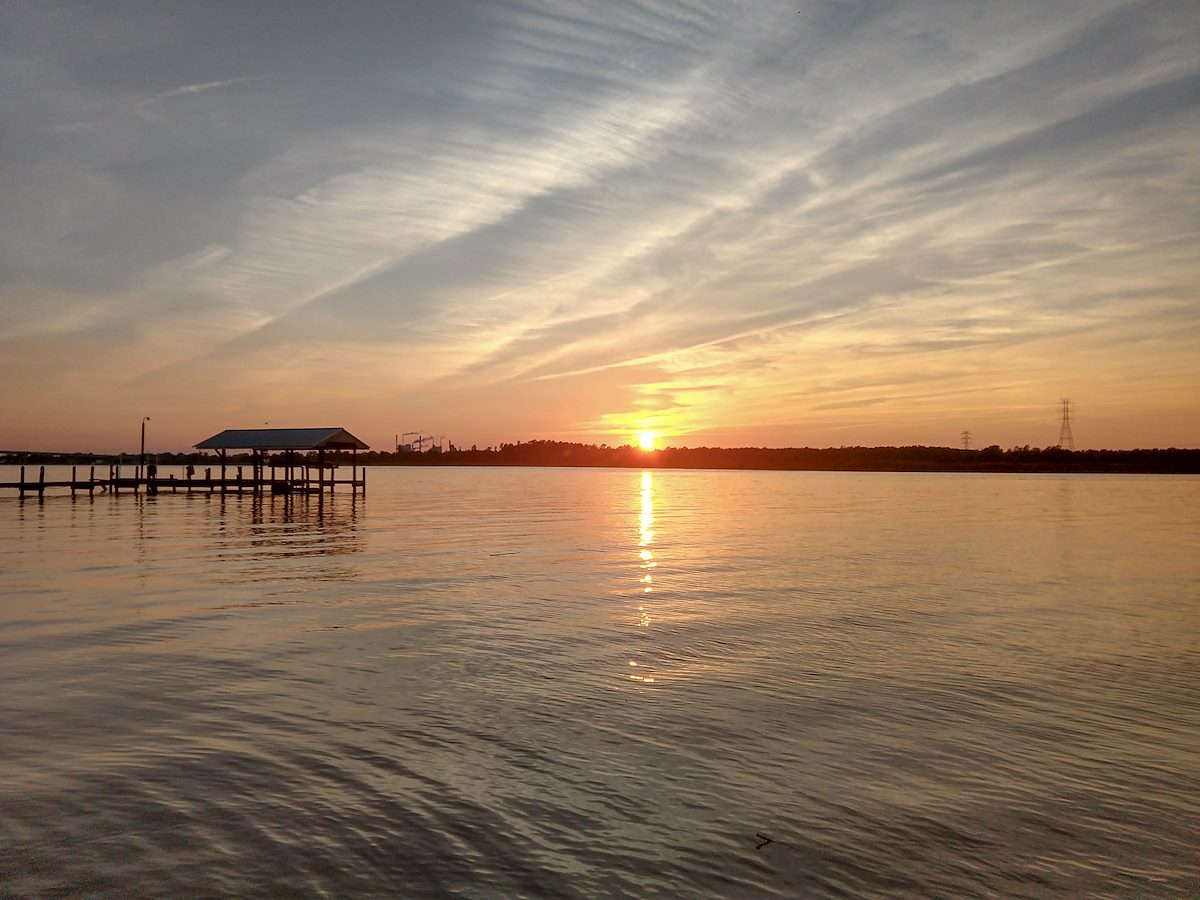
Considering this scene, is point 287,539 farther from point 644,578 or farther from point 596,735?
point 596,735

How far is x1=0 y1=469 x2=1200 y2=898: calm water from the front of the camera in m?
6.00

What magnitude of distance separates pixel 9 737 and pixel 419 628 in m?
7.07

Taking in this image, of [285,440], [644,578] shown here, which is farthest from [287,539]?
[285,440]

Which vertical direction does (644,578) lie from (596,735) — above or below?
below

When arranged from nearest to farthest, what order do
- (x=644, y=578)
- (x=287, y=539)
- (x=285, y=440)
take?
(x=644, y=578) < (x=287, y=539) < (x=285, y=440)

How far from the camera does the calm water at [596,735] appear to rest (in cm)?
600

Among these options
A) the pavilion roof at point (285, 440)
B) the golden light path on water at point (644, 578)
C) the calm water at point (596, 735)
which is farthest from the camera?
the pavilion roof at point (285, 440)

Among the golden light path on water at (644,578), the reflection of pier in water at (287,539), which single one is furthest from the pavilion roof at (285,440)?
the golden light path on water at (644,578)

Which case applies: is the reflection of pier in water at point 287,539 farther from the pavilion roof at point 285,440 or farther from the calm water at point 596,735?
the pavilion roof at point 285,440

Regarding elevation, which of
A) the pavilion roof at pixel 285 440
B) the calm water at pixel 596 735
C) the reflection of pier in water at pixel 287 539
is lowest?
the reflection of pier in water at pixel 287 539

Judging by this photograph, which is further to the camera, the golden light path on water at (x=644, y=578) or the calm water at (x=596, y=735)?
the golden light path on water at (x=644, y=578)

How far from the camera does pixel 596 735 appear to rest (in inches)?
353

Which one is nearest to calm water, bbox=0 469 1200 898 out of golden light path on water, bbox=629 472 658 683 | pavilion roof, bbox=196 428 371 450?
golden light path on water, bbox=629 472 658 683

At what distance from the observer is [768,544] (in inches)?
1248
